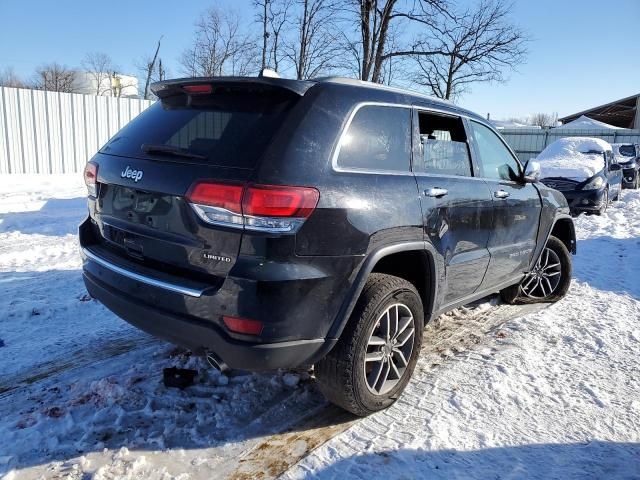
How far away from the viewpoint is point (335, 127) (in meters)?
2.60

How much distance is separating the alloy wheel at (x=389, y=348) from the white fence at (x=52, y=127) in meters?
12.8

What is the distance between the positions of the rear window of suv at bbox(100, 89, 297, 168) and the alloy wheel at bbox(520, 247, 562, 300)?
370 cm

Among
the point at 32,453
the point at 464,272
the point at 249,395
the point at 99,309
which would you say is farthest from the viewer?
the point at 99,309

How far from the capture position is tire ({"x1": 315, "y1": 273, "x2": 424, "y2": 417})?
2.66 m

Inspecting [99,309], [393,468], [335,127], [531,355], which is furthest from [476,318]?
[99,309]

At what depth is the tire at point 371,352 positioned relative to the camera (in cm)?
266

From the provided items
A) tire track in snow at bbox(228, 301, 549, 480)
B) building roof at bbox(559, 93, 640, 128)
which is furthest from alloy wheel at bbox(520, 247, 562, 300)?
building roof at bbox(559, 93, 640, 128)

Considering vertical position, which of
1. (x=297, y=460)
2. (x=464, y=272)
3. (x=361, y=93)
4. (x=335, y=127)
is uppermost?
(x=361, y=93)

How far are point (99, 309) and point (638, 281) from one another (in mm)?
6139

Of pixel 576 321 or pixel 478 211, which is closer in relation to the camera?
pixel 478 211

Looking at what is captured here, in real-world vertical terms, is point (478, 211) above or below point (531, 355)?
above

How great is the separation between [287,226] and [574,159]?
491 inches

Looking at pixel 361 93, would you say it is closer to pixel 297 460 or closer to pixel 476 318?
pixel 297 460

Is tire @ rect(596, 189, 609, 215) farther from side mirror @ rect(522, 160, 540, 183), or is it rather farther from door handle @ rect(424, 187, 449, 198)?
door handle @ rect(424, 187, 449, 198)
